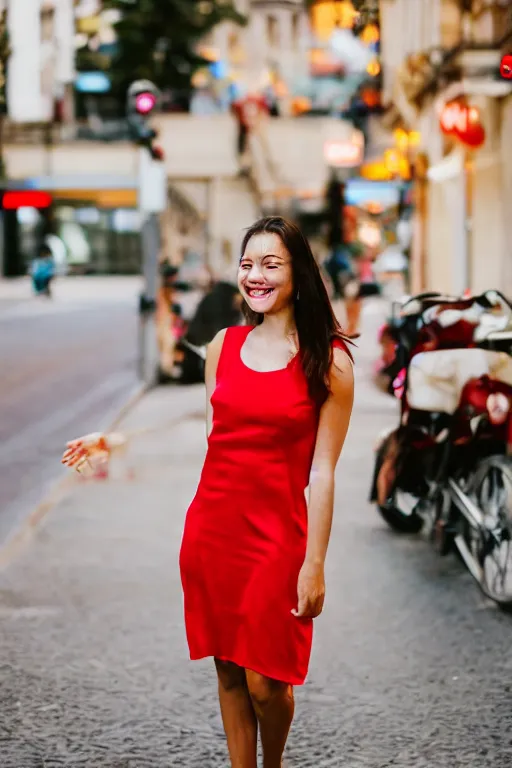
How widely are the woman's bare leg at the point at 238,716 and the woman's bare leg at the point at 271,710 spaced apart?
40 millimetres

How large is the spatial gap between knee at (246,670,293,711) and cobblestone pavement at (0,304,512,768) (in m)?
0.90

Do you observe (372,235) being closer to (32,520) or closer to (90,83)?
(90,83)

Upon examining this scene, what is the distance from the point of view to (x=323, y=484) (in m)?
3.32

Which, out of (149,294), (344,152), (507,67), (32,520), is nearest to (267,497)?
(507,67)

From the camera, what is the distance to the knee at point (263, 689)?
3.31 m

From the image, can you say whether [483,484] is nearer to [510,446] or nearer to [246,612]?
[510,446]

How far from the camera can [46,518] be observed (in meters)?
8.69

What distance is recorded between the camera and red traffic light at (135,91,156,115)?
16625 millimetres

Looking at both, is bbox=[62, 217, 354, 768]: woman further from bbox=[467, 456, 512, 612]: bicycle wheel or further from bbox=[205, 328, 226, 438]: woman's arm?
bbox=[467, 456, 512, 612]: bicycle wheel

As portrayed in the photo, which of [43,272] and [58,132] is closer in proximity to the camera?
[43,272]

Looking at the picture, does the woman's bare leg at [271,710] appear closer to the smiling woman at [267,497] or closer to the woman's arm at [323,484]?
the smiling woman at [267,497]

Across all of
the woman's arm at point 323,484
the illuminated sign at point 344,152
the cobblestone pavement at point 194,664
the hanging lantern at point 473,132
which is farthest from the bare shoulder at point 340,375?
the illuminated sign at point 344,152

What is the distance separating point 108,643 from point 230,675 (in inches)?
91.5

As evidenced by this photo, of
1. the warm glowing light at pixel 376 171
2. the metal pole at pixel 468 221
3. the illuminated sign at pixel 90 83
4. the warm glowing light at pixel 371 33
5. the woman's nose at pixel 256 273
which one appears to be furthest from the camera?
the illuminated sign at pixel 90 83
